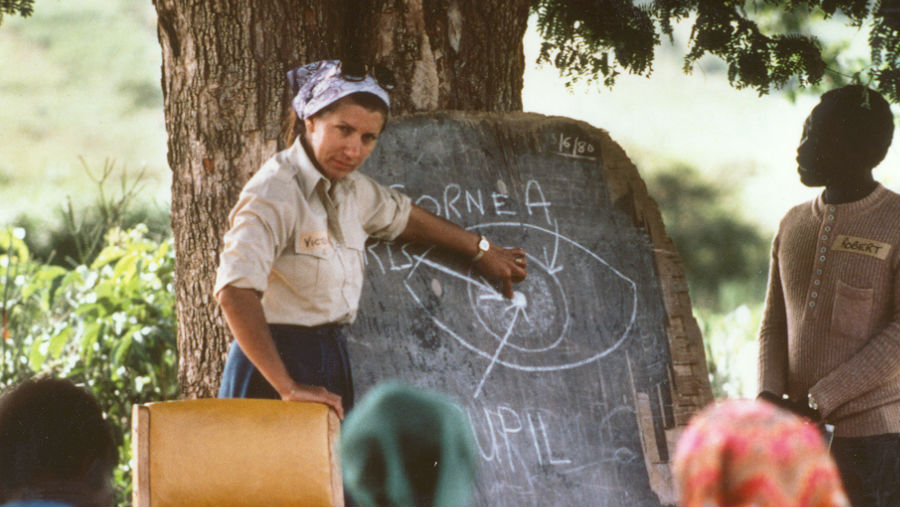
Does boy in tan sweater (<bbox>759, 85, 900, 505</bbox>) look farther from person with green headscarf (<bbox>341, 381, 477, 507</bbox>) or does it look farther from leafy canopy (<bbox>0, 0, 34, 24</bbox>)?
leafy canopy (<bbox>0, 0, 34, 24</bbox>)

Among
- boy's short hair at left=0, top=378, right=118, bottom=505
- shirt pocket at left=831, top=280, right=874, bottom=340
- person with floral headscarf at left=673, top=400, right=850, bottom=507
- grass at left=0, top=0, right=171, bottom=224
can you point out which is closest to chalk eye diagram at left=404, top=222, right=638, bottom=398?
shirt pocket at left=831, top=280, right=874, bottom=340

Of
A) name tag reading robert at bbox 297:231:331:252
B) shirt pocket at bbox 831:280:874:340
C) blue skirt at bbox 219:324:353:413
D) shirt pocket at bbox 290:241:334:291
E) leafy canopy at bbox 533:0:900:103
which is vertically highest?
leafy canopy at bbox 533:0:900:103

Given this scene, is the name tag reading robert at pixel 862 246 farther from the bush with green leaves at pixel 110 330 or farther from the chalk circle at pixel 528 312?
the bush with green leaves at pixel 110 330

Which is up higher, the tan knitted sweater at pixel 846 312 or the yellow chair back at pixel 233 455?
the tan knitted sweater at pixel 846 312

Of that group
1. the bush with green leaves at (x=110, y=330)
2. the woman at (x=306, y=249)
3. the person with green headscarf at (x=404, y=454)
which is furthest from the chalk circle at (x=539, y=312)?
the bush with green leaves at (x=110, y=330)

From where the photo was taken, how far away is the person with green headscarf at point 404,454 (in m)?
2.86

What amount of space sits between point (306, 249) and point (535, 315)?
0.80 metres

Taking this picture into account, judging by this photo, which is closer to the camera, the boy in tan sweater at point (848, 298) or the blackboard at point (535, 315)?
the boy in tan sweater at point (848, 298)

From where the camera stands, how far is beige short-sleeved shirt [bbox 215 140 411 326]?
279 cm

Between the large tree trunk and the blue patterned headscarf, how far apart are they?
0.48 metres

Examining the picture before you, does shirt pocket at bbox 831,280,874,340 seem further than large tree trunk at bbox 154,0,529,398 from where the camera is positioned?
No

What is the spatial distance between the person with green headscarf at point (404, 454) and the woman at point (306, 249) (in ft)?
0.31

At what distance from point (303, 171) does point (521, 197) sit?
0.78m

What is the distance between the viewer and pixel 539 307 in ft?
11.2
